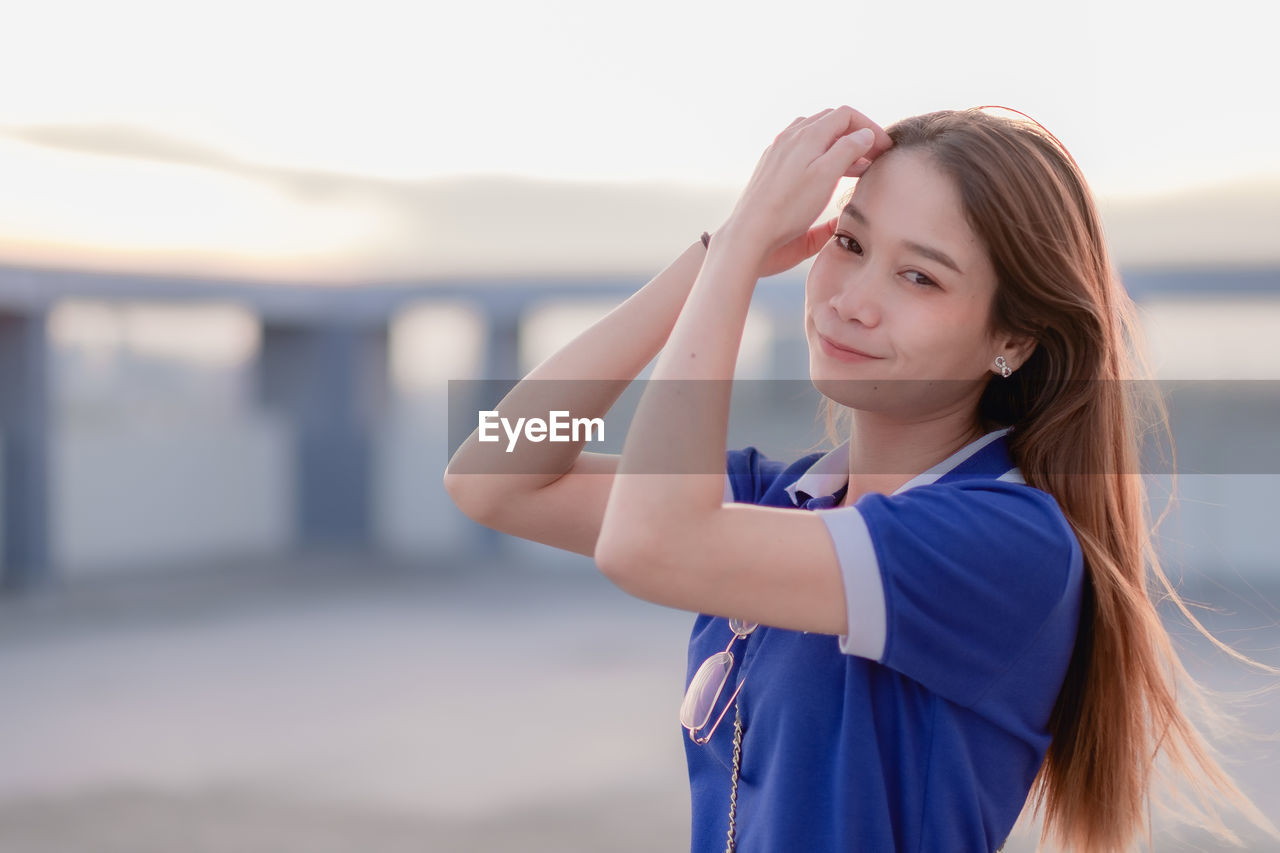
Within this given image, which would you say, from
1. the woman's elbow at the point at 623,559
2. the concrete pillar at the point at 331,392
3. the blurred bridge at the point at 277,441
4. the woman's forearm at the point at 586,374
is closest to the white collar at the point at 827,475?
the woman's forearm at the point at 586,374

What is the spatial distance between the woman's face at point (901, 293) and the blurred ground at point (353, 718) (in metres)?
1.38

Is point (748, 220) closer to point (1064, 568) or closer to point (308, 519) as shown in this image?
point (1064, 568)

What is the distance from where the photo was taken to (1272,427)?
6.80m

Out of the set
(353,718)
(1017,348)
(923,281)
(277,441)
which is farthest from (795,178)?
(277,441)

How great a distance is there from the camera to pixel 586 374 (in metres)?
1.31

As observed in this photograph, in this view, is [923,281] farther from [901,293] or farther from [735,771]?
[735,771]

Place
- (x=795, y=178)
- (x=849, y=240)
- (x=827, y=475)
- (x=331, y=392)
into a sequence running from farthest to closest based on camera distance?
(x=331, y=392)
(x=827, y=475)
(x=849, y=240)
(x=795, y=178)

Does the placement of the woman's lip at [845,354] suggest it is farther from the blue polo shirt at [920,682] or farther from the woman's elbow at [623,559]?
the woman's elbow at [623,559]

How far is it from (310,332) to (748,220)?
7963 millimetres

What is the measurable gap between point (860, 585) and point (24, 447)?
7155 mm

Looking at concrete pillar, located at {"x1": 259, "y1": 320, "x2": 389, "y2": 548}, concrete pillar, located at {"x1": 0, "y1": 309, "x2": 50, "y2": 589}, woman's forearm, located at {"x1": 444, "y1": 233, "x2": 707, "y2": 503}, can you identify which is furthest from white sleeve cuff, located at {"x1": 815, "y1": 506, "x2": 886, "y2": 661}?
concrete pillar, located at {"x1": 259, "y1": 320, "x2": 389, "y2": 548}

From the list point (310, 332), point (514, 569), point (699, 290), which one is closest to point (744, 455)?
point (699, 290)

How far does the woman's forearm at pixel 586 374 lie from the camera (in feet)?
4.28

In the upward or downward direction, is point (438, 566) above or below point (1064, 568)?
below
